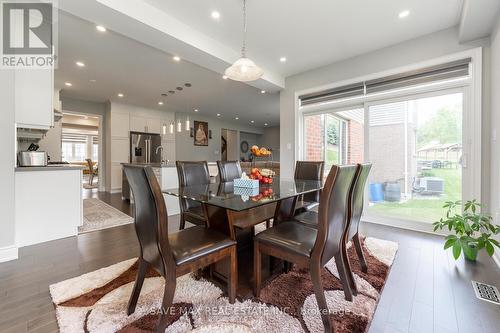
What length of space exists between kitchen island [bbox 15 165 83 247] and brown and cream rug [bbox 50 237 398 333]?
4.49 feet

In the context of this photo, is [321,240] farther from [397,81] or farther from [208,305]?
[397,81]

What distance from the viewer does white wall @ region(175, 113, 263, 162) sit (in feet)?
26.8

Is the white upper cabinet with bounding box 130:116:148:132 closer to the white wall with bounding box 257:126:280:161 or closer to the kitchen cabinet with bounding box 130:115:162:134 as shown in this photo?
the kitchen cabinet with bounding box 130:115:162:134

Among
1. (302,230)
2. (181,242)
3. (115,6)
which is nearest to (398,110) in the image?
(302,230)

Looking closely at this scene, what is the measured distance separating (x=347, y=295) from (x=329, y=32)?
3.16m

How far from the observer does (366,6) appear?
2.48m

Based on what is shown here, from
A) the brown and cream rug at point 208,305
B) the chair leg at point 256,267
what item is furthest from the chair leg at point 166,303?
the chair leg at point 256,267

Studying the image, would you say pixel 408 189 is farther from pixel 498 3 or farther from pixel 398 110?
pixel 498 3

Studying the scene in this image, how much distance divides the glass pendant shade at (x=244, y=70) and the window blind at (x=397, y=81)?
213 cm

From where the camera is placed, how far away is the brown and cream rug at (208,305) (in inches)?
51.4

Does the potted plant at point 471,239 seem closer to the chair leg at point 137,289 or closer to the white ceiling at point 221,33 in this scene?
the white ceiling at point 221,33

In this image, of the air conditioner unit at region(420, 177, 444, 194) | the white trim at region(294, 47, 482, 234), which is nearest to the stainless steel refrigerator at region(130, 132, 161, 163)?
the white trim at region(294, 47, 482, 234)

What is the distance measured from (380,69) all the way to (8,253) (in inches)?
207

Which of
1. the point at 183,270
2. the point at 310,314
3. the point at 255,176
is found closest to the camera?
the point at 183,270
